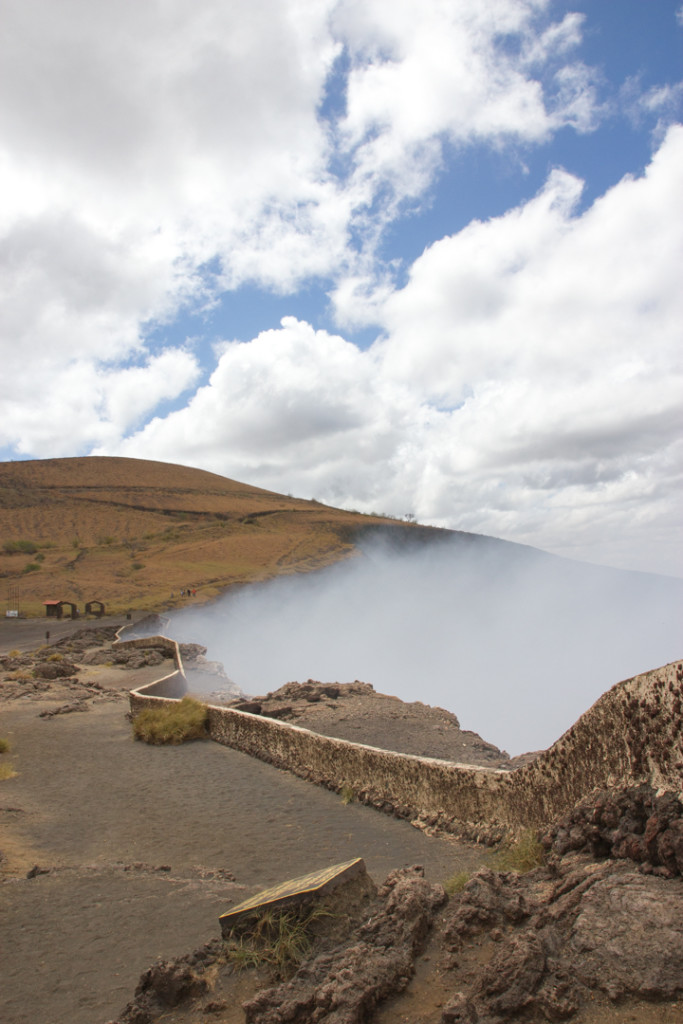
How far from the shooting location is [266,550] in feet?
196

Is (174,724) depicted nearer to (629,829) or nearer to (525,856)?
(525,856)

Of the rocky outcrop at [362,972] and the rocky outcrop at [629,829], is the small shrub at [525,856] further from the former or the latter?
the rocky outcrop at [362,972]

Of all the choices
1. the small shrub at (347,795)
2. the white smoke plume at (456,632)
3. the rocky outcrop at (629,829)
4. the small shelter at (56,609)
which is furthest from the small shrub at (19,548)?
the rocky outcrop at (629,829)

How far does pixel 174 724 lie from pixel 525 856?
9.36 m

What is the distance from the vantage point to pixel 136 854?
6.21m

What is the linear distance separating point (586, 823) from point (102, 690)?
1680 centimetres

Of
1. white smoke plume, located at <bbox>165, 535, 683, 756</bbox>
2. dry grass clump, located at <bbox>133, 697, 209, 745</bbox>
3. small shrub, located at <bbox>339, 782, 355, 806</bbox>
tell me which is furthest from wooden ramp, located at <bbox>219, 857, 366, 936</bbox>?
white smoke plume, located at <bbox>165, 535, 683, 756</bbox>

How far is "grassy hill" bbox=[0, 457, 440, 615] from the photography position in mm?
47312

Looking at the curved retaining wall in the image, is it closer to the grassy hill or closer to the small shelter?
the small shelter

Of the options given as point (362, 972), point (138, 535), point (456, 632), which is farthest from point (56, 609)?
point (362, 972)

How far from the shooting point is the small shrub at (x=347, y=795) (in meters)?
7.27

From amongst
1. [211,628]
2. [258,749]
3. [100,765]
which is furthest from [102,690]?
[211,628]

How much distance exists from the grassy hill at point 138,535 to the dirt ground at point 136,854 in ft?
111

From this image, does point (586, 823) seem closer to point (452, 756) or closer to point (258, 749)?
point (452, 756)
